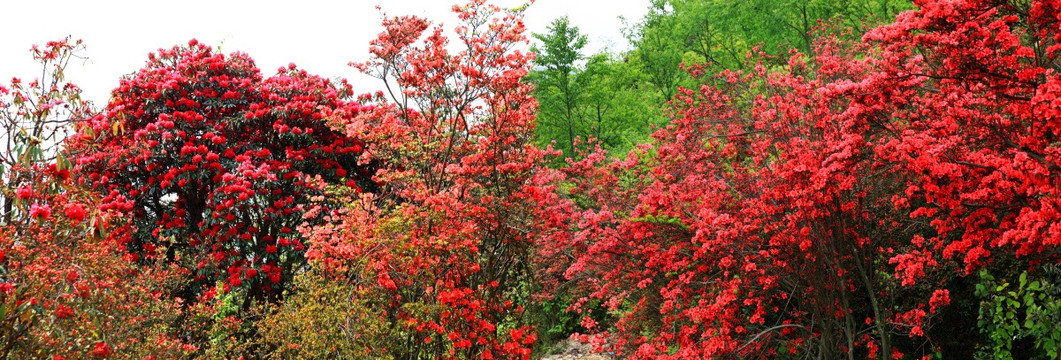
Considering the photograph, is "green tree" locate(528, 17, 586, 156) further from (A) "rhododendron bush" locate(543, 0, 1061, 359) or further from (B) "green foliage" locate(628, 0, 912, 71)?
(A) "rhododendron bush" locate(543, 0, 1061, 359)

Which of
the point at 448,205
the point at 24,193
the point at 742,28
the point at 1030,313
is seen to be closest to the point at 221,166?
the point at 448,205

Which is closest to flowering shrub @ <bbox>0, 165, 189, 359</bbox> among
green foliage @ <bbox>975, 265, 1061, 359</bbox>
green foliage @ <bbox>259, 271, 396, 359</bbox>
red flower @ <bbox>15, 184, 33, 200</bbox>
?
red flower @ <bbox>15, 184, 33, 200</bbox>

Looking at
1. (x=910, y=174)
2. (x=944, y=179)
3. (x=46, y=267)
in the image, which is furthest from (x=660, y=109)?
(x=46, y=267)

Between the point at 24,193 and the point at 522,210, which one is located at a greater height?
the point at 24,193

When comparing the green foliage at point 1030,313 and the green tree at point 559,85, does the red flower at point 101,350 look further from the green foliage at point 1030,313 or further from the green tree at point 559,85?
the green tree at point 559,85

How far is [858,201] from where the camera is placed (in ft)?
18.5

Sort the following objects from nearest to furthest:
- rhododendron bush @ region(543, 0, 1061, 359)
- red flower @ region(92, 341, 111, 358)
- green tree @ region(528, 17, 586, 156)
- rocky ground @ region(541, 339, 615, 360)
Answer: rhododendron bush @ region(543, 0, 1061, 359) < red flower @ region(92, 341, 111, 358) < rocky ground @ region(541, 339, 615, 360) < green tree @ region(528, 17, 586, 156)

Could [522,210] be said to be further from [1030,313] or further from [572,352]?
[572,352]

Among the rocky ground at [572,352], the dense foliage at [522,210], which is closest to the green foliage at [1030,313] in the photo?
the dense foliage at [522,210]

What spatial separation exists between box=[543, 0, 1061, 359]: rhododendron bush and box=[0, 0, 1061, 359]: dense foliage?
0.09 ft

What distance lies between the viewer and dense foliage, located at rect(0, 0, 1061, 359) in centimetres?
415

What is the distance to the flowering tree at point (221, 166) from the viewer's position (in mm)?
8773

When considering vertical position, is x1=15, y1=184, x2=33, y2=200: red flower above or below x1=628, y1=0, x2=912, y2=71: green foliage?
below

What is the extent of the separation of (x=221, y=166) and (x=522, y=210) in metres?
4.33
